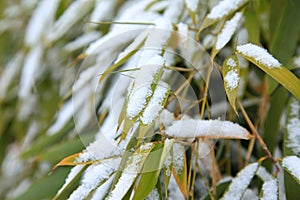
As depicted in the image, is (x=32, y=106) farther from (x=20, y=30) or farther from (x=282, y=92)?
(x=282, y=92)

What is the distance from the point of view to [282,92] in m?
0.50

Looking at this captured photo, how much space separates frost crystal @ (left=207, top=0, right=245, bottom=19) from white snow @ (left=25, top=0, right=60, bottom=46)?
32cm

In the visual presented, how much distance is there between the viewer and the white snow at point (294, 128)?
43 centimetres

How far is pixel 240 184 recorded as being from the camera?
1.36 feet

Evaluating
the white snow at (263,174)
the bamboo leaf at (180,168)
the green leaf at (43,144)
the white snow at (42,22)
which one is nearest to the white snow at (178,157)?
the bamboo leaf at (180,168)

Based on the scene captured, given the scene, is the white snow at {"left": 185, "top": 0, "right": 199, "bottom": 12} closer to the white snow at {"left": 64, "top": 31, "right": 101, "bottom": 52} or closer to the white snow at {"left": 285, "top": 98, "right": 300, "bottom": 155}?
the white snow at {"left": 285, "top": 98, "right": 300, "bottom": 155}

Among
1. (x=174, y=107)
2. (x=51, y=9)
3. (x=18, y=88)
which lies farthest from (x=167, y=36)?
(x=18, y=88)

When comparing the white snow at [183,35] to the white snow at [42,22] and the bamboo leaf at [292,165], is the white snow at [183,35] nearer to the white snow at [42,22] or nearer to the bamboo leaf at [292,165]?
the bamboo leaf at [292,165]

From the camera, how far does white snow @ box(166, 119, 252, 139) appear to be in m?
0.38

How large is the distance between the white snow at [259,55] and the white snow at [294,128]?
3.8 inches

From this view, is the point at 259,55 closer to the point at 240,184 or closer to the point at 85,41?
the point at 240,184

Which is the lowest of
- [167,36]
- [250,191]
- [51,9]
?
[250,191]

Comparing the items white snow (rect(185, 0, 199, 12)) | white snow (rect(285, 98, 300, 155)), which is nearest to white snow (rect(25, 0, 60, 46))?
white snow (rect(185, 0, 199, 12))

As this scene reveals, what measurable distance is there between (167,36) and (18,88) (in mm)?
452
